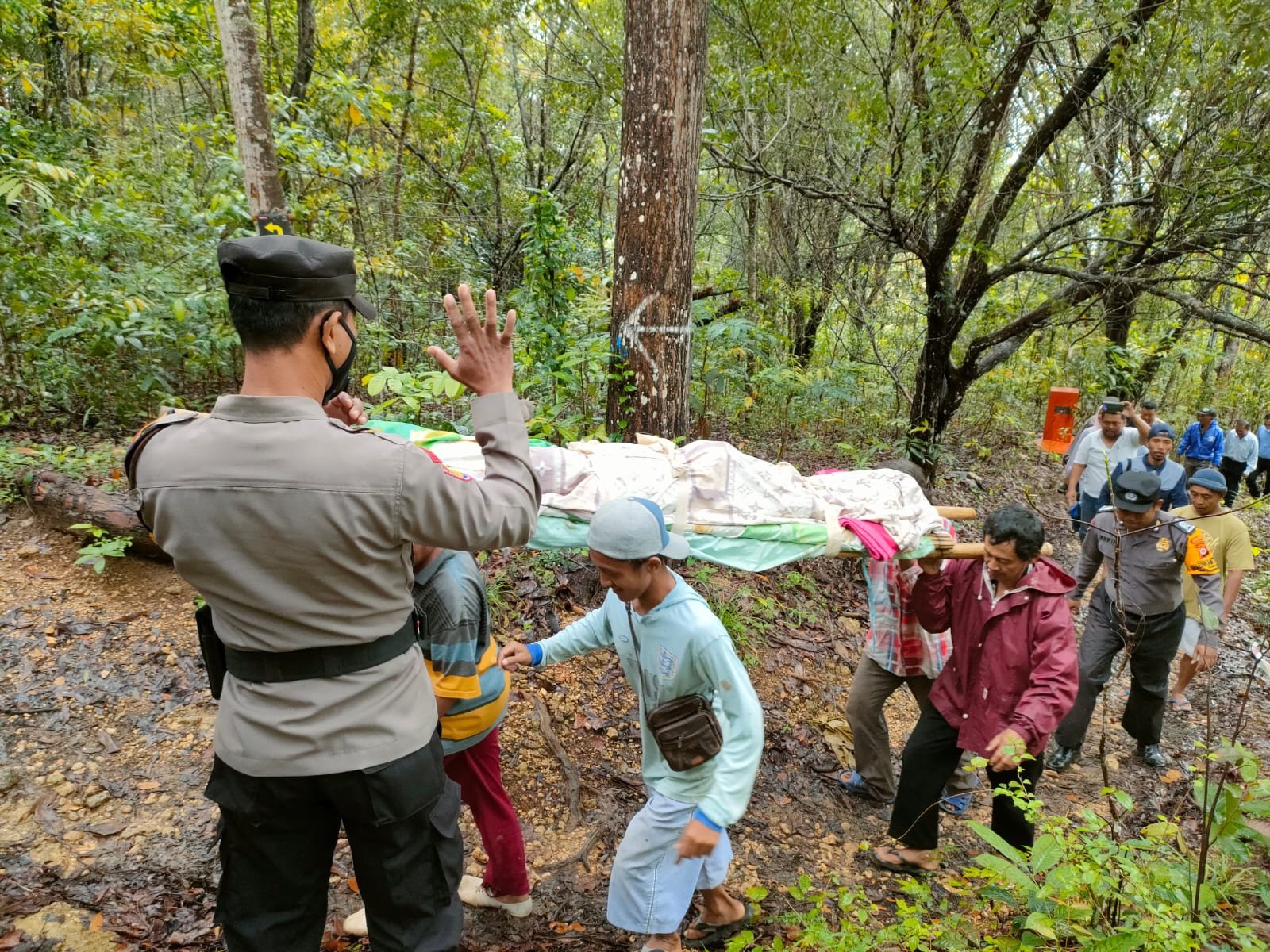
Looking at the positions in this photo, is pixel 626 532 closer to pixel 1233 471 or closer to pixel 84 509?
pixel 84 509

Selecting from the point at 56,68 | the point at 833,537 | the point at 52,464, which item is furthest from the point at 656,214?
the point at 56,68

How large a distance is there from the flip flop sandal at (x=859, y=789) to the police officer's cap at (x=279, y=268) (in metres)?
4.10

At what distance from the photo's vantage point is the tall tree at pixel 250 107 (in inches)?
171

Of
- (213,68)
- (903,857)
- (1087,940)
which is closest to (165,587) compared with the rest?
(903,857)

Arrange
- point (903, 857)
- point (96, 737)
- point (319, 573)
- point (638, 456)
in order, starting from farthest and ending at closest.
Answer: point (903, 857) → point (96, 737) → point (638, 456) → point (319, 573)

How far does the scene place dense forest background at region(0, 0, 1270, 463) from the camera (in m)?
5.45

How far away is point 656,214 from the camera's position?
4176mm

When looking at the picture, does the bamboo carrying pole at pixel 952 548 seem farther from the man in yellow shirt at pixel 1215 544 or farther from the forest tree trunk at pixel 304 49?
the forest tree trunk at pixel 304 49

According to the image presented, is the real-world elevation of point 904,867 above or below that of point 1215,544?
below

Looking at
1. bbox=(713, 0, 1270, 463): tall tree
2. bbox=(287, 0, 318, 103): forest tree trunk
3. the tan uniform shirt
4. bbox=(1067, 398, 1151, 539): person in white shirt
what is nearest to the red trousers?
the tan uniform shirt

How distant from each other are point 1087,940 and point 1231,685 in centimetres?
564

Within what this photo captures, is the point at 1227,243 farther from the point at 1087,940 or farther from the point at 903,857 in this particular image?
the point at 1087,940

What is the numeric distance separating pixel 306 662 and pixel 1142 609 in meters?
5.17

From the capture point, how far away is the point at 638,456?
10.2 feet
